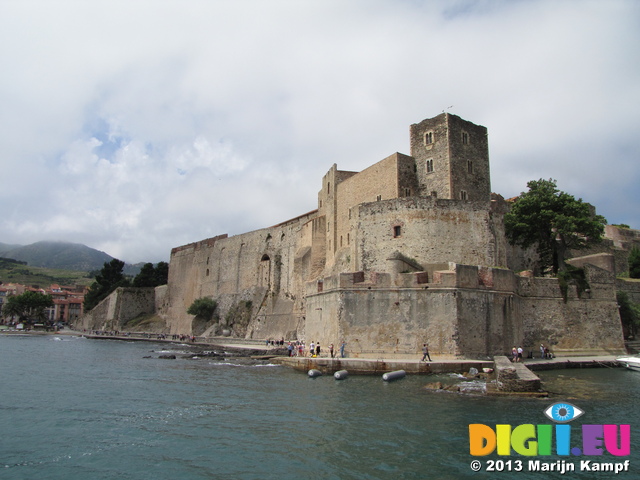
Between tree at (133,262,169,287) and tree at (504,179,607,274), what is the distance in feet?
174

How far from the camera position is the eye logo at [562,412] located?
11.3 m

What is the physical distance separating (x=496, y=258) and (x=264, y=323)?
22.6 metres

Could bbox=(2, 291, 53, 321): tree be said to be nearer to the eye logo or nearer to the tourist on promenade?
the tourist on promenade

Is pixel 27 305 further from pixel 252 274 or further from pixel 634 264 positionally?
pixel 634 264

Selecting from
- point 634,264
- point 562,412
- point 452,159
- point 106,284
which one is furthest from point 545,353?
point 106,284

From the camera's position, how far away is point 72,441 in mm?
10602

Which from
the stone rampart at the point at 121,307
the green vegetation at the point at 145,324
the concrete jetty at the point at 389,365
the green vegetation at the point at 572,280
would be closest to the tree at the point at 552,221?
the green vegetation at the point at 572,280

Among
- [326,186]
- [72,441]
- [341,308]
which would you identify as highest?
[326,186]

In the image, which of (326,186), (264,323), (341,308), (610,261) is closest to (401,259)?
(341,308)

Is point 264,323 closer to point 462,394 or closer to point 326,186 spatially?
point 326,186

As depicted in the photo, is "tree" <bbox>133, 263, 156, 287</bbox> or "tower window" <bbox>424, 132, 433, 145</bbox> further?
"tree" <bbox>133, 263, 156, 287</bbox>

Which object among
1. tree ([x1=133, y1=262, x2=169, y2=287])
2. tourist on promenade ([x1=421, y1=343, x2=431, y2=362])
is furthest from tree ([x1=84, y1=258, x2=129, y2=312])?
tourist on promenade ([x1=421, y1=343, x2=431, y2=362])
